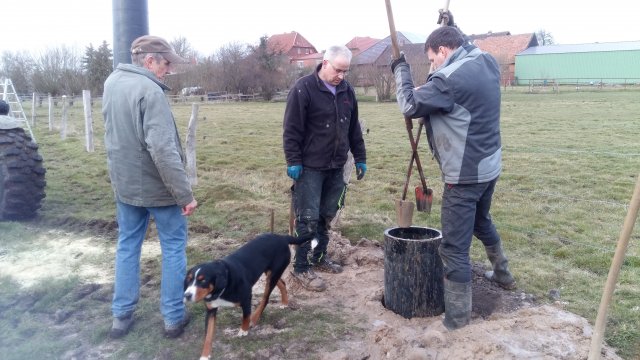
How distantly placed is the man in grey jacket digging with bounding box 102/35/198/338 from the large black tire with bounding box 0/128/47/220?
3.96 meters

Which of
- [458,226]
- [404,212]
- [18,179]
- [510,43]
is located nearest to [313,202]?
[404,212]

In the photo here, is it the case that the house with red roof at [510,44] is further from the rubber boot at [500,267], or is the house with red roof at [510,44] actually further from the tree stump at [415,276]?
the tree stump at [415,276]

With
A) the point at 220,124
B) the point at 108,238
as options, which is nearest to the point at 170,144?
the point at 108,238

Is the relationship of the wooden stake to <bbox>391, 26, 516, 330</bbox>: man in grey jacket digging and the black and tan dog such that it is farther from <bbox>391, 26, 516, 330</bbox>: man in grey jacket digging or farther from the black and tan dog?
the black and tan dog

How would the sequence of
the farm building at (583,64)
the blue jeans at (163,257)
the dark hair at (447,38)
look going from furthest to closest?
the farm building at (583,64) → the blue jeans at (163,257) → the dark hair at (447,38)

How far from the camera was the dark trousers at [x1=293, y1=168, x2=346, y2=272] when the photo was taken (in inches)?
187

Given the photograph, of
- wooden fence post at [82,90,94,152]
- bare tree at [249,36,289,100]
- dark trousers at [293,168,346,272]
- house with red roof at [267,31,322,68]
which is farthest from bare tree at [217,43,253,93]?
dark trousers at [293,168,346,272]

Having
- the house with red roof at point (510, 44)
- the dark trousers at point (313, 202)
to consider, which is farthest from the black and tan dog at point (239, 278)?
the house with red roof at point (510, 44)

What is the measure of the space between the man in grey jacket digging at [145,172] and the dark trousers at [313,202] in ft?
3.81

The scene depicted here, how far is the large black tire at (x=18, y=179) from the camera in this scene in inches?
277

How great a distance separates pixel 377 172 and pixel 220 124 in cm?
1135

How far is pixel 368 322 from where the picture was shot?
4.11 meters

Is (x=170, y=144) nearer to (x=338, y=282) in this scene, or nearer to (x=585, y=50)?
(x=338, y=282)

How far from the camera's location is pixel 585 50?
62.4 metres
